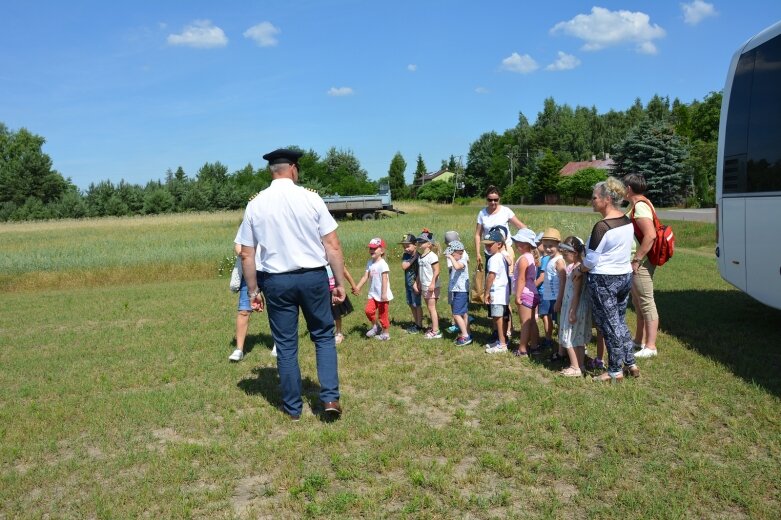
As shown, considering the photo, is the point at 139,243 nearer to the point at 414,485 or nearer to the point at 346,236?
the point at 346,236

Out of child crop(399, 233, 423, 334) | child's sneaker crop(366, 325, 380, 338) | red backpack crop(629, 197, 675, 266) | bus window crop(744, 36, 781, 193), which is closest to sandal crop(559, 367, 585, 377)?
red backpack crop(629, 197, 675, 266)

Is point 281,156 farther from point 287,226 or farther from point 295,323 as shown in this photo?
point 295,323

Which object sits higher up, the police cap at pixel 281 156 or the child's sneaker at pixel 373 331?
the police cap at pixel 281 156

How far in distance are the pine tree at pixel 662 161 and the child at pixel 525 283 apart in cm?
4005

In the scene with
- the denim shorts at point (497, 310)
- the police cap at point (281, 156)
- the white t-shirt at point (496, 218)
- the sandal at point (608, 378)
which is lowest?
the sandal at point (608, 378)

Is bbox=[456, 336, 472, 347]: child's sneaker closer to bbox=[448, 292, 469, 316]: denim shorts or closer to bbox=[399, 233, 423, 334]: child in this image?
bbox=[448, 292, 469, 316]: denim shorts

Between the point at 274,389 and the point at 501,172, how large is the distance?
275 feet

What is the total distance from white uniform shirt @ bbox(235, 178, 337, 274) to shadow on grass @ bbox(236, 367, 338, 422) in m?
1.38

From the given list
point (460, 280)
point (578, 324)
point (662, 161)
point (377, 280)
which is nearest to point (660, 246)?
point (578, 324)

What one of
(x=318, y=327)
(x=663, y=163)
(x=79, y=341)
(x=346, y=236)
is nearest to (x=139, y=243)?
(x=346, y=236)

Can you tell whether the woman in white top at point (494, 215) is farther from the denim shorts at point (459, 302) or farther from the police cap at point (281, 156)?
the police cap at point (281, 156)

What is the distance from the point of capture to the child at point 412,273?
7.45m

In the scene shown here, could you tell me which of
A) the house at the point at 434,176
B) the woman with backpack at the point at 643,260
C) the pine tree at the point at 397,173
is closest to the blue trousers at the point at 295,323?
the woman with backpack at the point at 643,260

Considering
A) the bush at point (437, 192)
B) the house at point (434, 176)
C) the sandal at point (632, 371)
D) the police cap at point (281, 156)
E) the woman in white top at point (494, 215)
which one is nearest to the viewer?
the police cap at point (281, 156)
